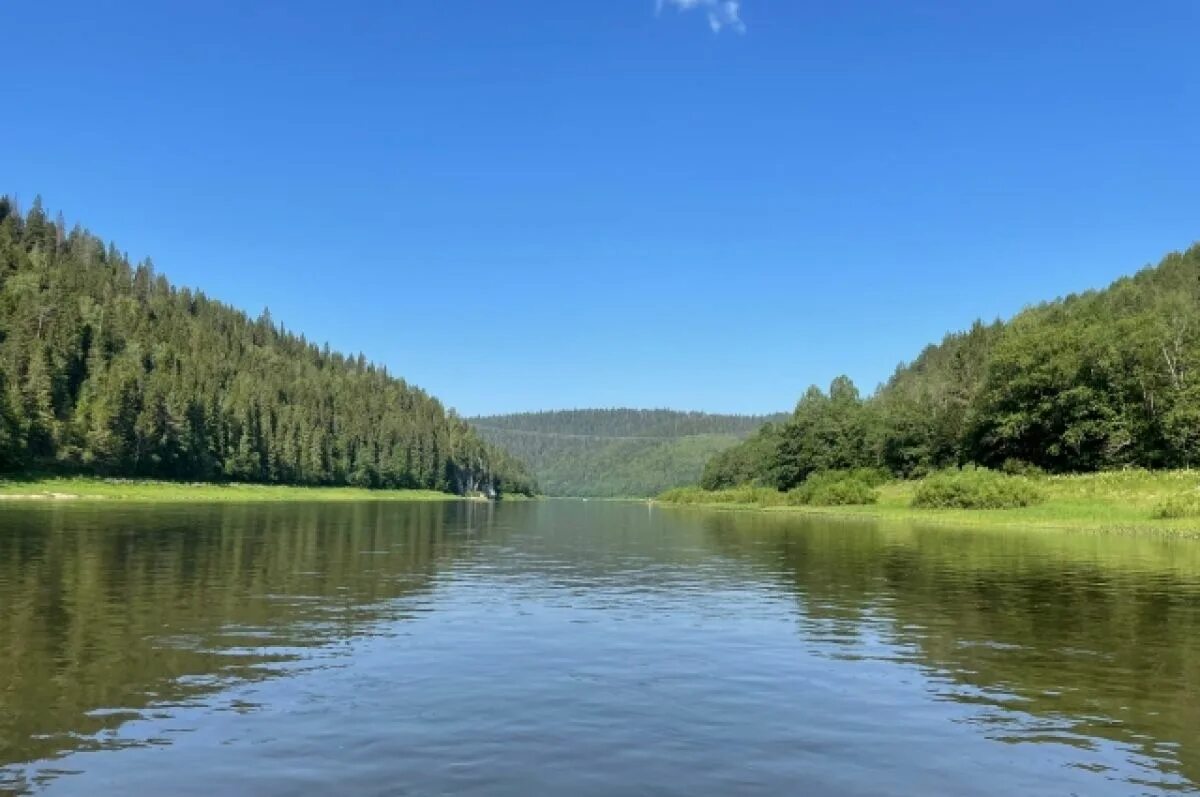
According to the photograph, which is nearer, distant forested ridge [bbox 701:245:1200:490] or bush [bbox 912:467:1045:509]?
bush [bbox 912:467:1045:509]

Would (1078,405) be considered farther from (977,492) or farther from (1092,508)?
(1092,508)

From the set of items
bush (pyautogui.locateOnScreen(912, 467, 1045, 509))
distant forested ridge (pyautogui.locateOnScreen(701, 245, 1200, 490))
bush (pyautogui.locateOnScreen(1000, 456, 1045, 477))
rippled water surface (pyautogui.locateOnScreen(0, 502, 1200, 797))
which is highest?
distant forested ridge (pyautogui.locateOnScreen(701, 245, 1200, 490))

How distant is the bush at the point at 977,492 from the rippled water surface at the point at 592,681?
56335 mm

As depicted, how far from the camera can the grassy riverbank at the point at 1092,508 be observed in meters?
74.0

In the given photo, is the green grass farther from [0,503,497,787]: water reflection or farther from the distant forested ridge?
the distant forested ridge

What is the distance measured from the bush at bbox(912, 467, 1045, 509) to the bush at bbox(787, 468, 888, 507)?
17.9 m

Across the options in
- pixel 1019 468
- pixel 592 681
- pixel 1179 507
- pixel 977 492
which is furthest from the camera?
pixel 1019 468

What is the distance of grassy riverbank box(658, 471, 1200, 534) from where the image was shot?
243ft

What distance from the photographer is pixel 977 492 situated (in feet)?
326

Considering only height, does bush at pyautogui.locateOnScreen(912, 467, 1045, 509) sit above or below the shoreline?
above

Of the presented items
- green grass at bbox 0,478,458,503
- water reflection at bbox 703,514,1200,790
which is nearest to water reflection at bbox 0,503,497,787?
water reflection at bbox 703,514,1200,790

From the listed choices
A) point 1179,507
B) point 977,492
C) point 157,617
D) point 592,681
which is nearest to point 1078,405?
point 977,492

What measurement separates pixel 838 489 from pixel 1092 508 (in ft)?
156

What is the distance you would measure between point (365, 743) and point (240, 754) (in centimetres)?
198
